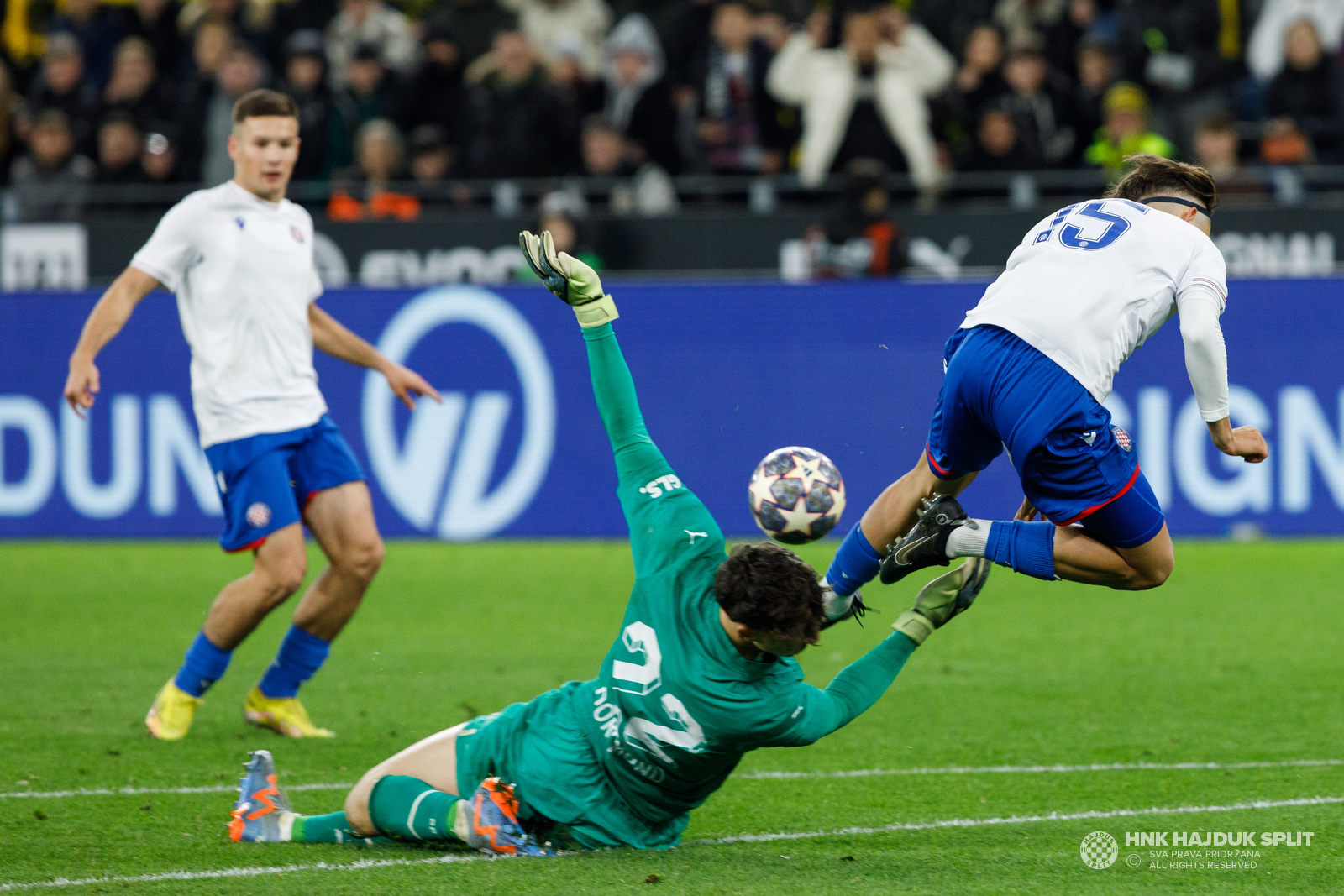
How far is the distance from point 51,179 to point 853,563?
11.0 m

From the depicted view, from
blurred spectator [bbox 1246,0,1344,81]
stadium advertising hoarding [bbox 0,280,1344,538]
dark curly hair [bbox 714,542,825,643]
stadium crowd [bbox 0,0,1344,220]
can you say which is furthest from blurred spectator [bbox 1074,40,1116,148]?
dark curly hair [bbox 714,542,825,643]

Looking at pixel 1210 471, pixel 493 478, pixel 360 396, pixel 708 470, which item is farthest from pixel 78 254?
pixel 1210 471

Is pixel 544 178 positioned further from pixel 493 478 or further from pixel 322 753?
pixel 322 753

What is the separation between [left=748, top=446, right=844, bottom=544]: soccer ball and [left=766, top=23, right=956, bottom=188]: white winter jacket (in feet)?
27.7

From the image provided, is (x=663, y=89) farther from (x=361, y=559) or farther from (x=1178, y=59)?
(x=361, y=559)

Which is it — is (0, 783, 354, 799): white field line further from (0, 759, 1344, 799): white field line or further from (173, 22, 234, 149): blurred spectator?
(173, 22, 234, 149): blurred spectator

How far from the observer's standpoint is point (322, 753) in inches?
265

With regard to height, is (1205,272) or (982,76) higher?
(982,76)

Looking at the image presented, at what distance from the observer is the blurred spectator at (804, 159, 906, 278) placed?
13.1m

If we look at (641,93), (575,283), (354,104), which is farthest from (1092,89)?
(575,283)

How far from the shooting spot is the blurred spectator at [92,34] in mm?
17078

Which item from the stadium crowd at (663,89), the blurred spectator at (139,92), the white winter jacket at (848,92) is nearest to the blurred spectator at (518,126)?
the stadium crowd at (663,89)

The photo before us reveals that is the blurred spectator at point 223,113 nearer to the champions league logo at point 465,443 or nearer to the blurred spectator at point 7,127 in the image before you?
the blurred spectator at point 7,127

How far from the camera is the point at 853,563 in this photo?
6434 millimetres
